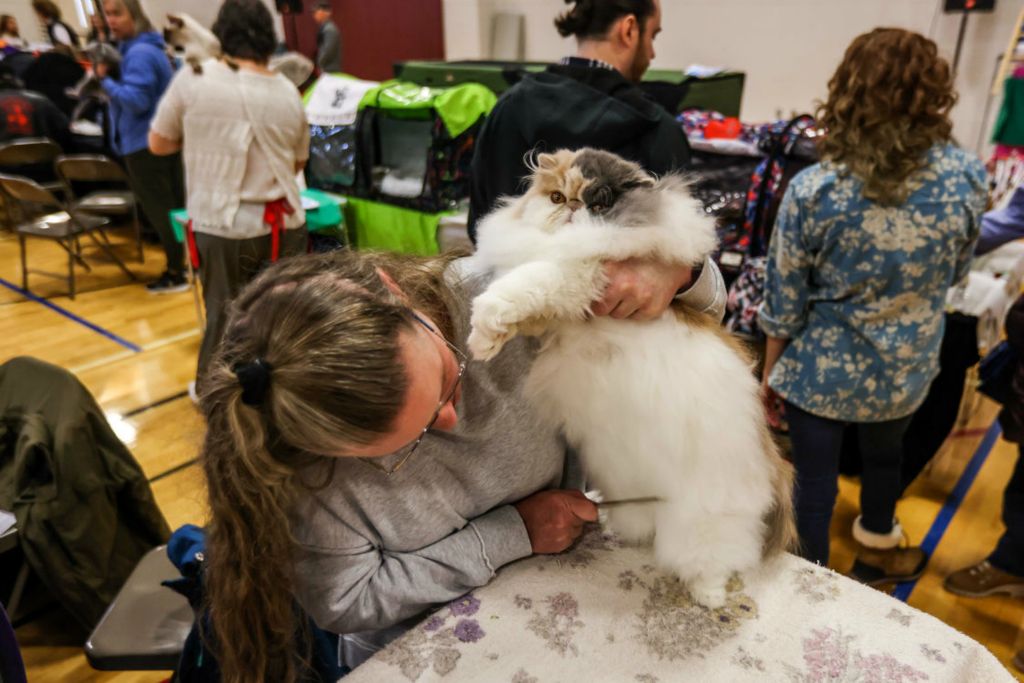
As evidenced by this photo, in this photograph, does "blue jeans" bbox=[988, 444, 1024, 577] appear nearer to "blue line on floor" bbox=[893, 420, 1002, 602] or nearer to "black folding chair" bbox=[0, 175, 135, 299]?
"blue line on floor" bbox=[893, 420, 1002, 602]

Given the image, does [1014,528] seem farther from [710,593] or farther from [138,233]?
[138,233]

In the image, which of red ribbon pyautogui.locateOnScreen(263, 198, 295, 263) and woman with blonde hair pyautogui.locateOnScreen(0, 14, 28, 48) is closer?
red ribbon pyautogui.locateOnScreen(263, 198, 295, 263)

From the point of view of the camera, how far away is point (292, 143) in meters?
2.71

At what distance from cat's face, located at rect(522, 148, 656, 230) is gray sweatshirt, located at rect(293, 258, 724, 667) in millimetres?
166

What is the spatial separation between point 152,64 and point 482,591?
3.94 meters

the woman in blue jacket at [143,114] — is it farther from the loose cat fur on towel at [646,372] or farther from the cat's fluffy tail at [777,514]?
the cat's fluffy tail at [777,514]

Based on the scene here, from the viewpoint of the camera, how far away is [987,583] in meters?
2.08

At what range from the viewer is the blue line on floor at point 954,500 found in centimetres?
214

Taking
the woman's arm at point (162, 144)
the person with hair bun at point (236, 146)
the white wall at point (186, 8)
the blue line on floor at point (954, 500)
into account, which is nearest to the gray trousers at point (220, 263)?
the person with hair bun at point (236, 146)

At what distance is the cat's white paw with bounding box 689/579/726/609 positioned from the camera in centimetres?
93

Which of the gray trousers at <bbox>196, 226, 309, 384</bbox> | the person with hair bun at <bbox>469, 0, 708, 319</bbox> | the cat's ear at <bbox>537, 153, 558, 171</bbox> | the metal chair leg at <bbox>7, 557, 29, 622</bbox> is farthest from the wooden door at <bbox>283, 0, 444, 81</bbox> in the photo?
the cat's ear at <bbox>537, 153, 558, 171</bbox>

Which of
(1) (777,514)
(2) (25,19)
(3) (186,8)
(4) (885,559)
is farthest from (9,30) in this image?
(4) (885,559)

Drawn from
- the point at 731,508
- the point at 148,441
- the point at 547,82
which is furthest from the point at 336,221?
the point at 731,508

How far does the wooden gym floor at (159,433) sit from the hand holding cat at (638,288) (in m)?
0.59
